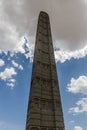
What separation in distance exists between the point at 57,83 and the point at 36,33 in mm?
5886

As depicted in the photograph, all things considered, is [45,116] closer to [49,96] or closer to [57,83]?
[49,96]

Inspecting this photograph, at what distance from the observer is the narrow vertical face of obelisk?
1744 cm

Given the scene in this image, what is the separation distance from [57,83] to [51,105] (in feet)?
7.91

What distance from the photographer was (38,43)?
21125mm

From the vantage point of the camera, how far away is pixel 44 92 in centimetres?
1891

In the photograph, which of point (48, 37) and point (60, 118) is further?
point (48, 37)

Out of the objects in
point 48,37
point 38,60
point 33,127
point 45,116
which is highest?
point 48,37

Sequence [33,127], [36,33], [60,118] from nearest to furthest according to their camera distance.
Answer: [33,127]
[60,118]
[36,33]

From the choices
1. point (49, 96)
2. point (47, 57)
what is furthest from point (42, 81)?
point (47, 57)

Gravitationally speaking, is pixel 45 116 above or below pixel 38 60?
below

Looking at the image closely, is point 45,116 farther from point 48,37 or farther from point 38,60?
point 48,37

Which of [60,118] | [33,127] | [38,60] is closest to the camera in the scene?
[33,127]

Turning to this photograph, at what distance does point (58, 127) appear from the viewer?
1781cm

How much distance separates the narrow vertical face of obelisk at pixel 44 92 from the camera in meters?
17.4
